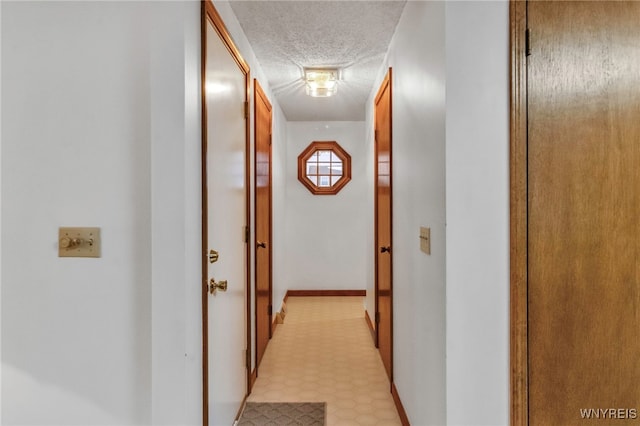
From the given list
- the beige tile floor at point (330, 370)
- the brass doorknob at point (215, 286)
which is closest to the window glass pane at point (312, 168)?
the beige tile floor at point (330, 370)

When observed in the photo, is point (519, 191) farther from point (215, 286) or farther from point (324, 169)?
point (324, 169)

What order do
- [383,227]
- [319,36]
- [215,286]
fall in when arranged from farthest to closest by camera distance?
[383,227] < [319,36] < [215,286]

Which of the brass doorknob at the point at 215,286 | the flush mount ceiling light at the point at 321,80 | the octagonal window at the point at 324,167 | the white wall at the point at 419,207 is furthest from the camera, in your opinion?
the octagonal window at the point at 324,167

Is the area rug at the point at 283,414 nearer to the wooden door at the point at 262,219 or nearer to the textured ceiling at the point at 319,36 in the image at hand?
the wooden door at the point at 262,219

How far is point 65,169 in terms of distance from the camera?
148 centimetres

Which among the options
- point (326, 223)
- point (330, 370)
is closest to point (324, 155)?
point (326, 223)

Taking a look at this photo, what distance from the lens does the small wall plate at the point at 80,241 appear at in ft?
4.84

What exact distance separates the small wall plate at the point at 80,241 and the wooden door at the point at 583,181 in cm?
152

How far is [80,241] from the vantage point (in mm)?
1478

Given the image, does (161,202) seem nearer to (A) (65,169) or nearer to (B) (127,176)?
(B) (127,176)

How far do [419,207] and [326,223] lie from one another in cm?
344

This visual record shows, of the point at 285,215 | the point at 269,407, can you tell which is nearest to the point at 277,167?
the point at 285,215

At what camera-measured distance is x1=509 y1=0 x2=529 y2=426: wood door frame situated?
1.43 m

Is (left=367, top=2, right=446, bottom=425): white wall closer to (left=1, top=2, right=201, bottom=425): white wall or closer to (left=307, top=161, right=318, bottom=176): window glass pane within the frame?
(left=1, top=2, right=201, bottom=425): white wall
